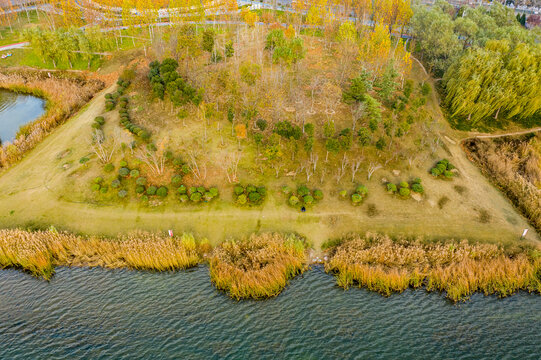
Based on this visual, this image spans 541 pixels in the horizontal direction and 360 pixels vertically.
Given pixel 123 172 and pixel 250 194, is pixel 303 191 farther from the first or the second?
pixel 123 172

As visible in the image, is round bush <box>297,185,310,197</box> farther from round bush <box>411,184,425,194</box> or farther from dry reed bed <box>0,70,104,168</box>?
dry reed bed <box>0,70,104,168</box>

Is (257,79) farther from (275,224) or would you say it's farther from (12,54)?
(12,54)

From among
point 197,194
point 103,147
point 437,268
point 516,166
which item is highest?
point 103,147

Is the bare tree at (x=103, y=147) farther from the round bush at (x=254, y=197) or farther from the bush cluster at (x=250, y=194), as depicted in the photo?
the round bush at (x=254, y=197)

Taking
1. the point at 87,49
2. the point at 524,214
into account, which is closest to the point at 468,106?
the point at 524,214

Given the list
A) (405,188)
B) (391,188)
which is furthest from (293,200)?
(405,188)

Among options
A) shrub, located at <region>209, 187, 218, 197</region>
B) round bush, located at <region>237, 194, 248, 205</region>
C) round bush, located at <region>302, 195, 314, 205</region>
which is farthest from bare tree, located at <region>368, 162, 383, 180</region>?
shrub, located at <region>209, 187, 218, 197</region>

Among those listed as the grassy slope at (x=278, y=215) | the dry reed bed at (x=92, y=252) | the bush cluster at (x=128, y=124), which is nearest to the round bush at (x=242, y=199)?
the grassy slope at (x=278, y=215)
